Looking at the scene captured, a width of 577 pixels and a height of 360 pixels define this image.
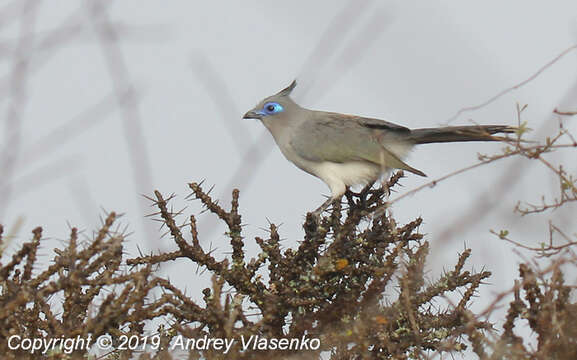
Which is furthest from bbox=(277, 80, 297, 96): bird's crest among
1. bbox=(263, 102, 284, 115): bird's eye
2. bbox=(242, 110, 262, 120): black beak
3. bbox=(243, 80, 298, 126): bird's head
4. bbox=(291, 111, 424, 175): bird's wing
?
bbox=(291, 111, 424, 175): bird's wing

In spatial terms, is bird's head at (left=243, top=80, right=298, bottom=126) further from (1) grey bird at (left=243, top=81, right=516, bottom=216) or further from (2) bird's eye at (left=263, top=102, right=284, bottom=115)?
(1) grey bird at (left=243, top=81, right=516, bottom=216)

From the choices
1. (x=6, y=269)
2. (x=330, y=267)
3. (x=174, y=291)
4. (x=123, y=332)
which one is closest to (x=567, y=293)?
(x=330, y=267)

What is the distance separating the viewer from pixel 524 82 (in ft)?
8.47

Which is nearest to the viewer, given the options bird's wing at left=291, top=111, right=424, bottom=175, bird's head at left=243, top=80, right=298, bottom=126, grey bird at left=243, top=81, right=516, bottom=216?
grey bird at left=243, top=81, right=516, bottom=216

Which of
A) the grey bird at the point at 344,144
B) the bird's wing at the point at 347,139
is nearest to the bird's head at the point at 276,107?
the grey bird at the point at 344,144

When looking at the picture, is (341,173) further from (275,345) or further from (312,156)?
(275,345)

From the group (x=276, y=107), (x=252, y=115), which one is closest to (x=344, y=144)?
(x=276, y=107)

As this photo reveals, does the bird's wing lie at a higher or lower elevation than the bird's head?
lower

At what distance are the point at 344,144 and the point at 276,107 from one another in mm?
1051

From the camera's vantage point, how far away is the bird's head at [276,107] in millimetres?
6949

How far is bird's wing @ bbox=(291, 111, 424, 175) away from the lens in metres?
6.18

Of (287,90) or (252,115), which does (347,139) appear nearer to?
(287,90)

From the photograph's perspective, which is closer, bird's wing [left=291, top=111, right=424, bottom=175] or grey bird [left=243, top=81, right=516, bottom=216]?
grey bird [left=243, top=81, right=516, bottom=216]

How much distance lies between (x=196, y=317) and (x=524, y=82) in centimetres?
189
